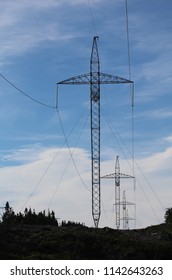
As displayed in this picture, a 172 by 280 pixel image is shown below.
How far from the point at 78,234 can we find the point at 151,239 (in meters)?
5.64

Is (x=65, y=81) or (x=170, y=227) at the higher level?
(x=65, y=81)

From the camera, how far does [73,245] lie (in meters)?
27.5

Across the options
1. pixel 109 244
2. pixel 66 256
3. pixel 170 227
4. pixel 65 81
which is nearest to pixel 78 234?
pixel 109 244

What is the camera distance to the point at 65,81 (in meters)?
51.0

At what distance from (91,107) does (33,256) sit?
28.5 m

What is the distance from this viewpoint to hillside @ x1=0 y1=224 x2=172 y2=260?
2634 centimetres

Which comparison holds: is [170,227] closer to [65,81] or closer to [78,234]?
[78,234]

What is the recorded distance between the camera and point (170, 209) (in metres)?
71.2

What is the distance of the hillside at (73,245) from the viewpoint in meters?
26.3

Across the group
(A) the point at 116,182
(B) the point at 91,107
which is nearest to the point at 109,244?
(B) the point at 91,107

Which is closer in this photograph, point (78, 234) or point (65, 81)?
point (78, 234)
